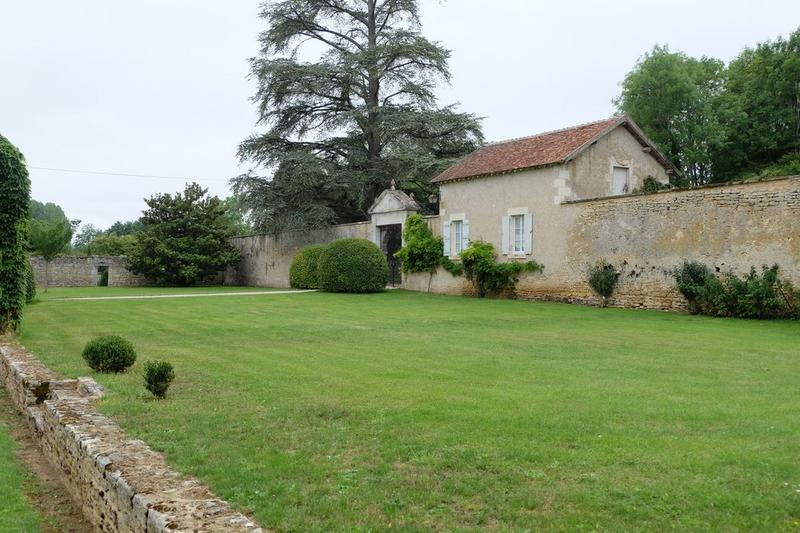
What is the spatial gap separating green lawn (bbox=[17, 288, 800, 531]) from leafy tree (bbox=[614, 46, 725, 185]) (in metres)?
25.3

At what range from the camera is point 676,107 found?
3650cm

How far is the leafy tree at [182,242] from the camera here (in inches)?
1326

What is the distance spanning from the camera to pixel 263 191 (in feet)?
100

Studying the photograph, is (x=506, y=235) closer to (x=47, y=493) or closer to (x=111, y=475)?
(x=47, y=493)

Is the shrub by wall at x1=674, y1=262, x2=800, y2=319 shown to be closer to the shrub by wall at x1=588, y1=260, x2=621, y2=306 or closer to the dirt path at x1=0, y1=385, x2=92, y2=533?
the shrub by wall at x1=588, y1=260, x2=621, y2=306

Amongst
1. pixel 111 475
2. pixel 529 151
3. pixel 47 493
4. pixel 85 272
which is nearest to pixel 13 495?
pixel 47 493

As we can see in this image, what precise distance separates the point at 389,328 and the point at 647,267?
797 centimetres

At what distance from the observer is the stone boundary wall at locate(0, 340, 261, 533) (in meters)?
3.47

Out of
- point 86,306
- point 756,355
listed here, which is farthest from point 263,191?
point 756,355

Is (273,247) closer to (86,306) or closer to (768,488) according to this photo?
(86,306)

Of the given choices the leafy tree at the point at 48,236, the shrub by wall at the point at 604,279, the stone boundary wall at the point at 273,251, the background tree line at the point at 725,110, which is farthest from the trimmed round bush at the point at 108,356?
the background tree line at the point at 725,110

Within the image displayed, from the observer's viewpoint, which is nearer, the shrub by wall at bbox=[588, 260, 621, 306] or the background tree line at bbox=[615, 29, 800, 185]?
the shrub by wall at bbox=[588, 260, 621, 306]

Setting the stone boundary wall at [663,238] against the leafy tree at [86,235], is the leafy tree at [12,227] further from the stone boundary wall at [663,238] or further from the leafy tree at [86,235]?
the leafy tree at [86,235]

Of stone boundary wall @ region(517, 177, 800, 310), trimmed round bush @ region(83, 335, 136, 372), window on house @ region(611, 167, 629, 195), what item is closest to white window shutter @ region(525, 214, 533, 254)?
stone boundary wall @ region(517, 177, 800, 310)
